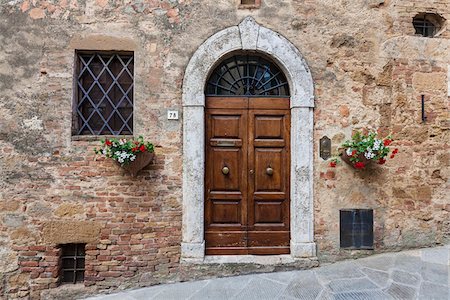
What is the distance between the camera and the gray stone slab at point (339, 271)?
3.53 metres

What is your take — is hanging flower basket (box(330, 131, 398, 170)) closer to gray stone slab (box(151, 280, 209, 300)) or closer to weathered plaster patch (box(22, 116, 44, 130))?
gray stone slab (box(151, 280, 209, 300))

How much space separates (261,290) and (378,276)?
4.53 feet

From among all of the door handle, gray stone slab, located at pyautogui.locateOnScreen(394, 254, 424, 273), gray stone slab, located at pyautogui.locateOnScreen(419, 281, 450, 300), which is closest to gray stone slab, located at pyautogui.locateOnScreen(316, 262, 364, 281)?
gray stone slab, located at pyautogui.locateOnScreen(394, 254, 424, 273)

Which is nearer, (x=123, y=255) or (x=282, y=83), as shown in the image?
(x=123, y=255)

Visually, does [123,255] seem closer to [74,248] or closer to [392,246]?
[74,248]

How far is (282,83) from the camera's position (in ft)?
13.2

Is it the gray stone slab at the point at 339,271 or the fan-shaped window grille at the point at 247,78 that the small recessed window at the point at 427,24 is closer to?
the fan-shaped window grille at the point at 247,78

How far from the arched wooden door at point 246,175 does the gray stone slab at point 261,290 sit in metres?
0.46

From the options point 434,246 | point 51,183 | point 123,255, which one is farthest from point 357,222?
point 51,183

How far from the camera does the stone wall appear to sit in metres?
3.68

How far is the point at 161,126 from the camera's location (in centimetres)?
380

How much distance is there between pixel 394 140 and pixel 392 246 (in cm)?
141

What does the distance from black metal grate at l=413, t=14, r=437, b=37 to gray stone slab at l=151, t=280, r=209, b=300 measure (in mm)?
4561

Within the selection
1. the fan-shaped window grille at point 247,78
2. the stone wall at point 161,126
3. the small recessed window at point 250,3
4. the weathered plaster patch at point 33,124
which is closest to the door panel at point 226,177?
the fan-shaped window grille at point 247,78
